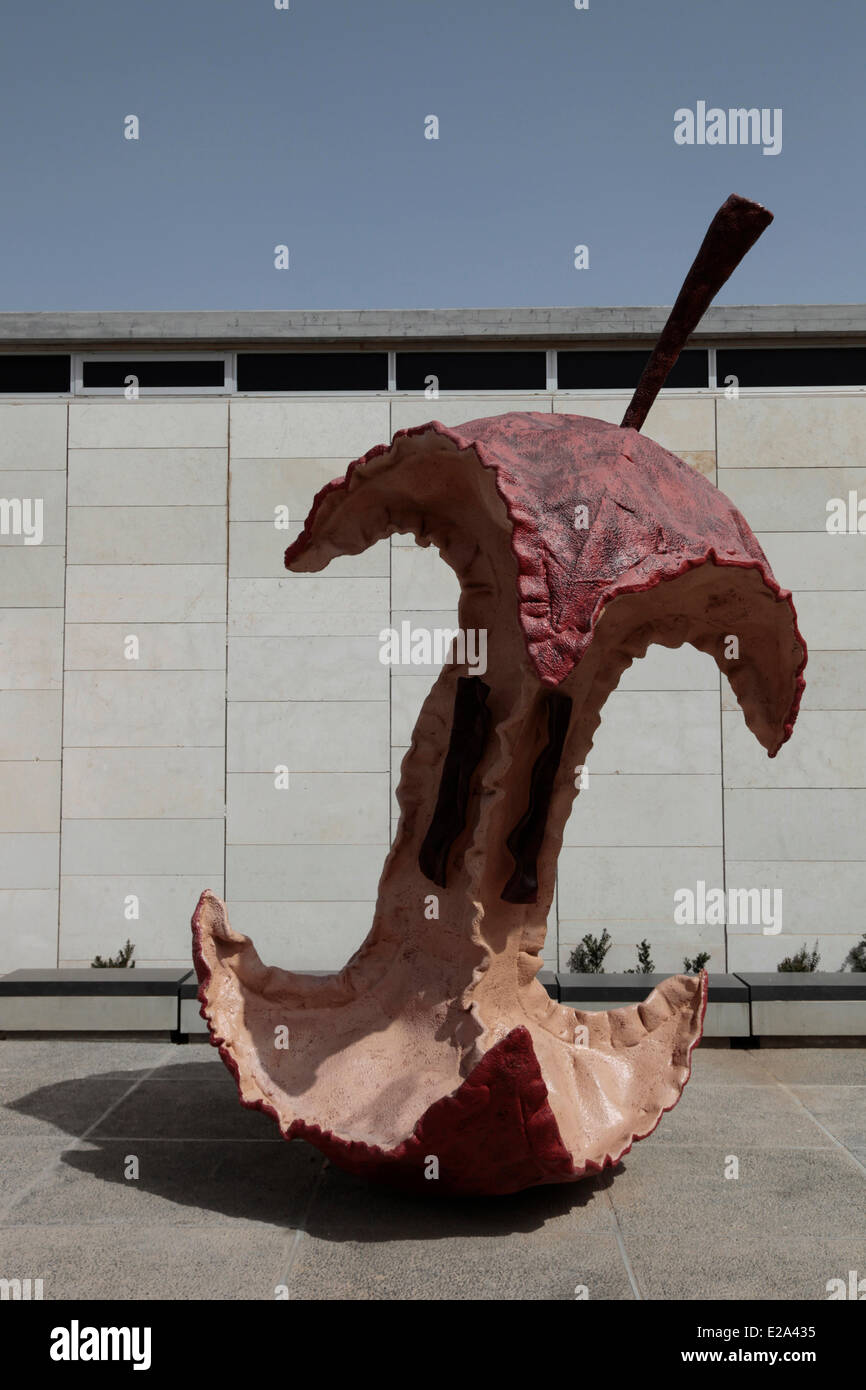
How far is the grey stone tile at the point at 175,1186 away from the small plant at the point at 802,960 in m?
6.00

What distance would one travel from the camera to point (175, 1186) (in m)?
5.04

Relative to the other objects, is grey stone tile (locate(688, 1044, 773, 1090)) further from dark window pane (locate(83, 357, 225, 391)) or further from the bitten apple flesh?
dark window pane (locate(83, 357, 225, 391))

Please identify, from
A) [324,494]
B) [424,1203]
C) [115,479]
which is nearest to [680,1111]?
[424,1203]

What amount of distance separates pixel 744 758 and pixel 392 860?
5874 millimetres

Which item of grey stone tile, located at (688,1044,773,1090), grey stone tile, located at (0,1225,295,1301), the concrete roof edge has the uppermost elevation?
the concrete roof edge

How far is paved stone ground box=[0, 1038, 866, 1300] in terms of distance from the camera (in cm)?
412

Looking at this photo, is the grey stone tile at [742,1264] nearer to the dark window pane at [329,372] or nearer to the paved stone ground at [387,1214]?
the paved stone ground at [387,1214]

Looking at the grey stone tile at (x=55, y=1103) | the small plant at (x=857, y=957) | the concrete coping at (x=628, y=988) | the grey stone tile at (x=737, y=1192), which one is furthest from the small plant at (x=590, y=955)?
the grey stone tile at (x=55, y=1103)

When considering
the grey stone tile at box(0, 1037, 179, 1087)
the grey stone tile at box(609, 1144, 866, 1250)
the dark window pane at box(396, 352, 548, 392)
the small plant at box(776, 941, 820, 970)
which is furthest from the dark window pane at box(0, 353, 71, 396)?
the grey stone tile at box(609, 1144, 866, 1250)

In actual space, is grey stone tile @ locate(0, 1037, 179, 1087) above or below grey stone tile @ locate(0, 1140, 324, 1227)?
below

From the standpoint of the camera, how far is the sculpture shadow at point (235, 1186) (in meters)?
4.68

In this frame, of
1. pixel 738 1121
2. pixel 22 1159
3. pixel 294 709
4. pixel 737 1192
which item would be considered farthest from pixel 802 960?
pixel 22 1159

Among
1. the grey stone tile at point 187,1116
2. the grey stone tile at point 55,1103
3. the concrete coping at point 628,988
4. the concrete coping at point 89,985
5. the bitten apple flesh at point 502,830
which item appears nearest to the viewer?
the bitten apple flesh at point 502,830

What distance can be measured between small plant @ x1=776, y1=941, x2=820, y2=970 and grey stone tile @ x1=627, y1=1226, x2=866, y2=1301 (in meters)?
5.98
